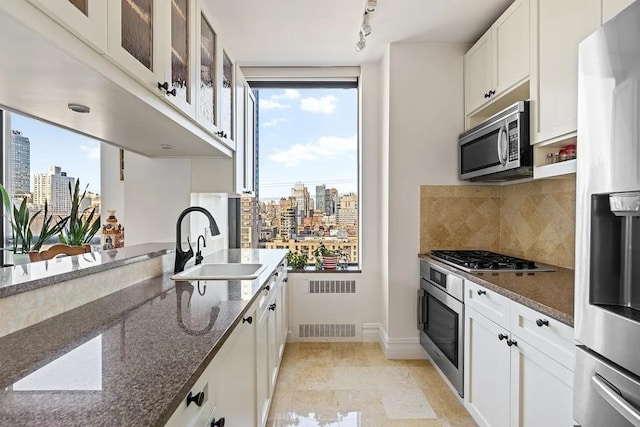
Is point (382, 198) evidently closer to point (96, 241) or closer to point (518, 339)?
point (518, 339)

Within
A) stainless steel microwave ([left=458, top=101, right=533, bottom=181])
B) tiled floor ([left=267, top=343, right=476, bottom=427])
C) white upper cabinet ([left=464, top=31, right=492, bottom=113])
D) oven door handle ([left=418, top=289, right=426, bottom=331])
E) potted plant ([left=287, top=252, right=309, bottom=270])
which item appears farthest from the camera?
potted plant ([left=287, top=252, right=309, bottom=270])

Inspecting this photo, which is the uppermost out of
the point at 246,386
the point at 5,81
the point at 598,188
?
the point at 5,81

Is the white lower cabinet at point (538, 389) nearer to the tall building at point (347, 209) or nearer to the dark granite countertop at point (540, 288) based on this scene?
the dark granite countertop at point (540, 288)

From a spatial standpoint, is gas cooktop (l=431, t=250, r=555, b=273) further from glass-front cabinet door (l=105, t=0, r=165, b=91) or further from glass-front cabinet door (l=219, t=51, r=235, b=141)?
glass-front cabinet door (l=105, t=0, r=165, b=91)

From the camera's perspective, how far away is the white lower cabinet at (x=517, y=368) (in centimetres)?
143

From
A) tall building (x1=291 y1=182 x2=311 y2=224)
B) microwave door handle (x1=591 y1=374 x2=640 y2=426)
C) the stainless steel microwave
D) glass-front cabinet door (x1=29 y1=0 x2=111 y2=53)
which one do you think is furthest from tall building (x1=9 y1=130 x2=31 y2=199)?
microwave door handle (x1=591 y1=374 x2=640 y2=426)

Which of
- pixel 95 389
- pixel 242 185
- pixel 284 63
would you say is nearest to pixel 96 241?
pixel 242 185

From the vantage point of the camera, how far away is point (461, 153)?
321 centimetres

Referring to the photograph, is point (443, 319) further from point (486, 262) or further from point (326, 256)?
point (326, 256)

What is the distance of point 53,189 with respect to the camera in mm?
3014

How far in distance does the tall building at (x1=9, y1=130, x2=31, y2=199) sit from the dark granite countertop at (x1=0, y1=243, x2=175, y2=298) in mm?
1701

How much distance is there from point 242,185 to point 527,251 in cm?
225

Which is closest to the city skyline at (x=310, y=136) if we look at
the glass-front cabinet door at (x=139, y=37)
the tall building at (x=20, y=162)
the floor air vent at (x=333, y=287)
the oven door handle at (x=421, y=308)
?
the floor air vent at (x=333, y=287)

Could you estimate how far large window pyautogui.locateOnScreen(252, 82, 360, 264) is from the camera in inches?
156
